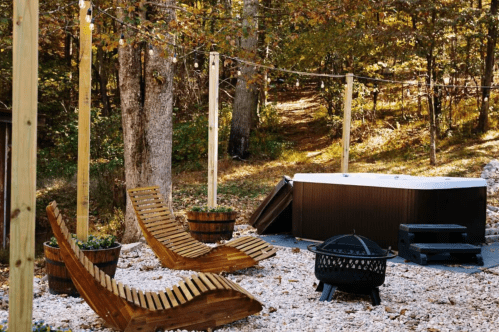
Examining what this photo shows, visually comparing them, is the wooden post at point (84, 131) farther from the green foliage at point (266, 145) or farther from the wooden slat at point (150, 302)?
the green foliage at point (266, 145)

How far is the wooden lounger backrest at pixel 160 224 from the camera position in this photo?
18.2ft

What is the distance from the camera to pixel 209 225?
6.81m

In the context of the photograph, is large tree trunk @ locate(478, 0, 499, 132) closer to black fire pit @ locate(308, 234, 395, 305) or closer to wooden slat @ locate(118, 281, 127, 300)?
black fire pit @ locate(308, 234, 395, 305)

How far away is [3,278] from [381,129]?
11.7 m

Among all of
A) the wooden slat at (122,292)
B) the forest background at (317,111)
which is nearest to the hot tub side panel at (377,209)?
the forest background at (317,111)

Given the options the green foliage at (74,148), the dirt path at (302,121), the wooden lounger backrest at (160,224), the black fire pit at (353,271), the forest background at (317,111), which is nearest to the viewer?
the black fire pit at (353,271)

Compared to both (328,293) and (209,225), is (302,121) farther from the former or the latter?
(328,293)

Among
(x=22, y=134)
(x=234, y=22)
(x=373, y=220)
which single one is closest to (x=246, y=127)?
(x=234, y=22)

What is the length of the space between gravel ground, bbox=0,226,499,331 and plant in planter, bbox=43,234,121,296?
93mm

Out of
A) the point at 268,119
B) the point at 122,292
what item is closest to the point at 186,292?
the point at 122,292

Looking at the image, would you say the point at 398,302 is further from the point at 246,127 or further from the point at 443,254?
the point at 246,127

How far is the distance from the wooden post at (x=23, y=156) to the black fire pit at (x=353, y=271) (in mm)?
2447

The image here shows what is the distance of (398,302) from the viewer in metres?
4.47

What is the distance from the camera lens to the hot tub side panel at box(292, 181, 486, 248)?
6.42 metres
